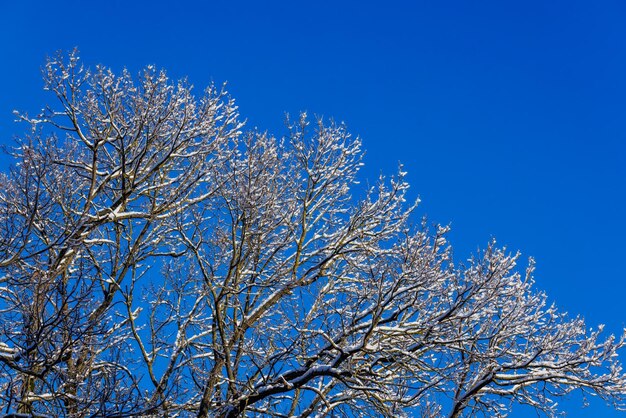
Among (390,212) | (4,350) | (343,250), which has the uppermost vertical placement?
(390,212)

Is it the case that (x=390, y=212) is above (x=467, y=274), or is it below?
above

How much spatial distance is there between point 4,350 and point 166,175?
18.0 ft

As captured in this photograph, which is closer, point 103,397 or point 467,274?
point 103,397

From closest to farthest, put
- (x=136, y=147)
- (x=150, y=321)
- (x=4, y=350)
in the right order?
1. (x=4, y=350)
2. (x=136, y=147)
3. (x=150, y=321)

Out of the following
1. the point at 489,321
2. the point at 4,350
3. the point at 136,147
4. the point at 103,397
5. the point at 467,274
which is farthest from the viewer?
the point at 136,147

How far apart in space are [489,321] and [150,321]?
21.2 ft

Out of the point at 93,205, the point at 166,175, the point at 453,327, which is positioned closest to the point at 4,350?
the point at 93,205

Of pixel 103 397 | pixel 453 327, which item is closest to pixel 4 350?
pixel 103 397

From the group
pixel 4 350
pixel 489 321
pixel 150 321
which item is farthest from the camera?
pixel 150 321

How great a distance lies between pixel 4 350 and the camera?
34.3 ft

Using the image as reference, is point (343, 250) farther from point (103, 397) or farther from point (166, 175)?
point (103, 397)

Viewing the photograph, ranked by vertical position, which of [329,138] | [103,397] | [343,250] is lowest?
[103,397]

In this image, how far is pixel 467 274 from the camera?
440 inches

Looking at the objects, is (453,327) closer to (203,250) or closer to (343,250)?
(343,250)
